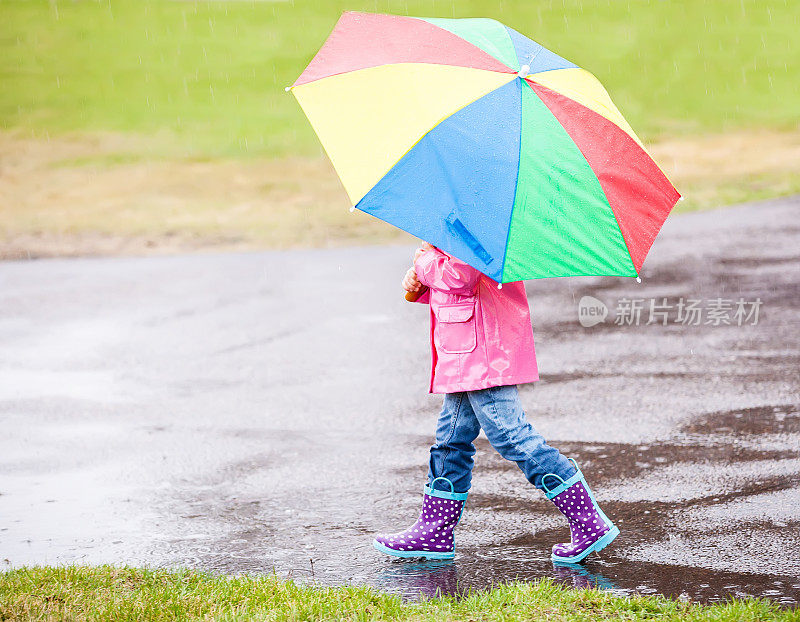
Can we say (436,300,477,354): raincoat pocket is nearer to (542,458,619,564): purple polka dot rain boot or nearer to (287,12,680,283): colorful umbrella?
(287,12,680,283): colorful umbrella

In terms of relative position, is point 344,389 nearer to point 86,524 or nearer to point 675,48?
point 86,524

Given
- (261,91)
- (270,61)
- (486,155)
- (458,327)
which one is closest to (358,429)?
(458,327)

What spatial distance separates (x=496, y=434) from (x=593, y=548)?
595mm

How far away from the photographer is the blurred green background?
18.2 metres

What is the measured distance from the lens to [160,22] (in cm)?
2769

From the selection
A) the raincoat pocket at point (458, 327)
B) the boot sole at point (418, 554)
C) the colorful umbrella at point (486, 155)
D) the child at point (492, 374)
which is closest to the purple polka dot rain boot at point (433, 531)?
the boot sole at point (418, 554)

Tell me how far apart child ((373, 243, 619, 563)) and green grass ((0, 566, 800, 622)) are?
378 millimetres

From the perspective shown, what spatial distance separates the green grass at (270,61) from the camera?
23.2m

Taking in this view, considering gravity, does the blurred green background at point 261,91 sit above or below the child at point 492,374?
above

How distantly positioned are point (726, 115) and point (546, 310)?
1486 cm

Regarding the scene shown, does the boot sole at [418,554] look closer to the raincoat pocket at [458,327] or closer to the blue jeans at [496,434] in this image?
the blue jeans at [496,434]

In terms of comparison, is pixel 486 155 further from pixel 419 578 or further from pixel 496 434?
pixel 419 578

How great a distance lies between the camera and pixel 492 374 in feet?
14.1

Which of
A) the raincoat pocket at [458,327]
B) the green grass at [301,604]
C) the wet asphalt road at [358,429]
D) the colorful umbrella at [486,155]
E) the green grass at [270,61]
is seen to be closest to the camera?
the green grass at [301,604]
